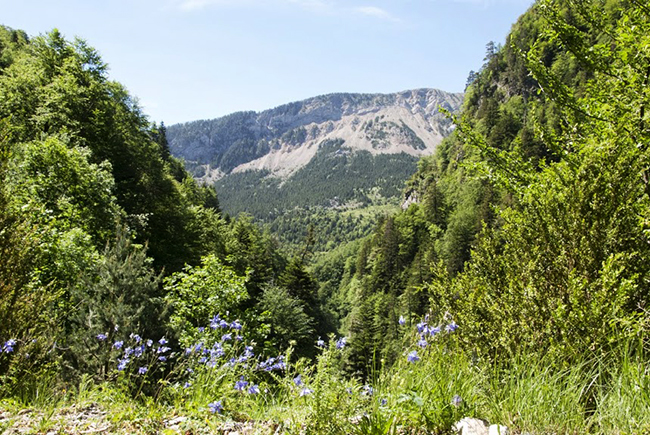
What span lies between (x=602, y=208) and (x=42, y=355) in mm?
6653

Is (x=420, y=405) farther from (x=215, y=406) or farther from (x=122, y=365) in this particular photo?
(x=122, y=365)

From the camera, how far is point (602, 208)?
3.42m

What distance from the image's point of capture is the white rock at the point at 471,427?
2.40 meters

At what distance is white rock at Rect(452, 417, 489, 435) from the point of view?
2.40m

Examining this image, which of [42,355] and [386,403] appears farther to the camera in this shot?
[42,355]

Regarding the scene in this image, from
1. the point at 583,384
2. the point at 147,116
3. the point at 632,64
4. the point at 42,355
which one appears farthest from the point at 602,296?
the point at 147,116

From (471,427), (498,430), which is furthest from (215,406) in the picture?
(498,430)

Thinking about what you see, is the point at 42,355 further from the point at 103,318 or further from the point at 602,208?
the point at 602,208

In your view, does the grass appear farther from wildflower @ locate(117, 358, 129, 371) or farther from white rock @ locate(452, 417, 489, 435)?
wildflower @ locate(117, 358, 129, 371)

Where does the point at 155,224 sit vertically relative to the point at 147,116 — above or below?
below

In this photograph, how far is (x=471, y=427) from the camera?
7.96 feet

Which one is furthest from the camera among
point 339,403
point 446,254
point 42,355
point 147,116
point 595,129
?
point 446,254

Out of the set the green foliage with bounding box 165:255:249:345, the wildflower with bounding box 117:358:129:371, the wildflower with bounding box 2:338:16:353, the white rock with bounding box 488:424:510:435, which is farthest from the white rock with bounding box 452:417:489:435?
the green foliage with bounding box 165:255:249:345

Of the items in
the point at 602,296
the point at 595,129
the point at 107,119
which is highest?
the point at 107,119
